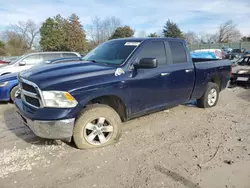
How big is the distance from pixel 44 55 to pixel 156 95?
281 inches

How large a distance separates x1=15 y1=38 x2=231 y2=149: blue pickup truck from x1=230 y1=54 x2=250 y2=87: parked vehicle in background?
16.1ft

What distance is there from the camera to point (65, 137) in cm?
318

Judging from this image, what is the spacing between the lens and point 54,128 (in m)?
3.05

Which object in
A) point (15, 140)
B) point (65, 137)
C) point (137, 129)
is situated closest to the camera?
point (65, 137)

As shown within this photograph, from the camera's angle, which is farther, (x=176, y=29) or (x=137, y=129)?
(x=176, y=29)

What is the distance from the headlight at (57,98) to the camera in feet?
9.80

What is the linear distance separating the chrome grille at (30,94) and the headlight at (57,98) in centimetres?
12

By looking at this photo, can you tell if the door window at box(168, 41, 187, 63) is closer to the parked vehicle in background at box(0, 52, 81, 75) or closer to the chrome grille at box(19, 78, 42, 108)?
the chrome grille at box(19, 78, 42, 108)

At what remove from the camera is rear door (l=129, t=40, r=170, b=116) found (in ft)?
12.5

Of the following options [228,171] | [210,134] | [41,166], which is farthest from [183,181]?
[41,166]

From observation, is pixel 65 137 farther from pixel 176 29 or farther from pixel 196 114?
pixel 176 29

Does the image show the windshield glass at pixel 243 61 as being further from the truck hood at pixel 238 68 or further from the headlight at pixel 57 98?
the headlight at pixel 57 98

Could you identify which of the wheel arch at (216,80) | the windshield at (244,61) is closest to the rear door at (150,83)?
the wheel arch at (216,80)

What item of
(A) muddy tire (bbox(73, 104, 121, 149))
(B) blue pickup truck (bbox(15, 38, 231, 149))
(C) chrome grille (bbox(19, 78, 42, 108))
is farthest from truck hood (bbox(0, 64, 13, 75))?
(A) muddy tire (bbox(73, 104, 121, 149))
